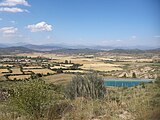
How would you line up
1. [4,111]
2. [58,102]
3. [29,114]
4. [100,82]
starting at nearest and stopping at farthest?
[29,114]
[4,111]
[58,102]
[100,82]

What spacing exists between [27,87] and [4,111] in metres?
0.97

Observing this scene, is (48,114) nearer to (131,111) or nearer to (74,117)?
(74,117)

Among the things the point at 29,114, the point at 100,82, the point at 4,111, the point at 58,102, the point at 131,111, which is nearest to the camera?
the point at 131,111

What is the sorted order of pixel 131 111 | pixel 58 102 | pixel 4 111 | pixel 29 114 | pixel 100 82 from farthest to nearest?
pixel 100 82, pixel 58 102, pixel 4 111, pixel 29 114, pixel 131 111

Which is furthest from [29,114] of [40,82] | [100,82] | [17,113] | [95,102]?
[100,82]

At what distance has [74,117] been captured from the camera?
6.30 m

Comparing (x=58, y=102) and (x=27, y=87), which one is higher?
(x=27, y=87)

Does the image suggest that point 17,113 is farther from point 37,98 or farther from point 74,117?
point 74,117

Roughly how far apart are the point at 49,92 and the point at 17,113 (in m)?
0.91

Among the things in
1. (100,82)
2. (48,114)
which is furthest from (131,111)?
(100,82)

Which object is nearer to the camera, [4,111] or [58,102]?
[4,111]

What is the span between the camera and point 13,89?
693cm

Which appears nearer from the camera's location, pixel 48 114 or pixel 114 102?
pixel 48 114

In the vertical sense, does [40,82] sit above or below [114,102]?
above
